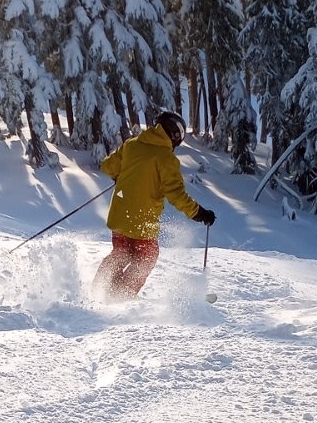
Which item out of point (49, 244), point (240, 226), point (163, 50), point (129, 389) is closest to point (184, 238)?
point (49, 244)

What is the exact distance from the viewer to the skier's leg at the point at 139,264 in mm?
5385

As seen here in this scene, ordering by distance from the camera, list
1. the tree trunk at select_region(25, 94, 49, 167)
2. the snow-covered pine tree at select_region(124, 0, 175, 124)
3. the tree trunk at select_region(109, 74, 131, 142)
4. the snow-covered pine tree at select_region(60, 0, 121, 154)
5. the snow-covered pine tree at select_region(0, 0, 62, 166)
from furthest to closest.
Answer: the tree trunk at select_region(109, 74, 131, 142) < the tree trunk at select_region(25, 94, 49, 167) < the snow-covered pine tree at select_region(124, 0, 175, 124) < the snow-covered pine tree at select_region(60, 0, 121, 154) < the snow-covered pine tree at select_region(0, 0, 62, 166)

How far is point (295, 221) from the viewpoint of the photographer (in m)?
18.1

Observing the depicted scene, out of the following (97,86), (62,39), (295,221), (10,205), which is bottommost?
(295,221)

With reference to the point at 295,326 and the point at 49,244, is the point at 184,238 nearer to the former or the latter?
the point at 49,244

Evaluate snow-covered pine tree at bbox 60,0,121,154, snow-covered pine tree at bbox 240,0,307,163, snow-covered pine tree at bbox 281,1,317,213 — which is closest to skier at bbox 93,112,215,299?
snow-covered pine tree at bbox 281,1,317,213

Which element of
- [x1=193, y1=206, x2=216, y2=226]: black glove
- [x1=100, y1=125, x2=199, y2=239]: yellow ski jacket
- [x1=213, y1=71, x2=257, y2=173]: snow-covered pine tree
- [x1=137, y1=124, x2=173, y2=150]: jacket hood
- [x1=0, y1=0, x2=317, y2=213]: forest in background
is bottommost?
[x1=213, y1=71, x2=257, y2=173]: snow-covered pine tree

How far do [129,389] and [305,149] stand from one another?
689 inches

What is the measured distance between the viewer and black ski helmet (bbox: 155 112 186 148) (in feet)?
17.6

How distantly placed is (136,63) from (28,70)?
4563mm

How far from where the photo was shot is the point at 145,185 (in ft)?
17.7

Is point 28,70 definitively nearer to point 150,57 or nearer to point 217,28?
point 150,57

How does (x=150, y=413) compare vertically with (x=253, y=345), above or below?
above

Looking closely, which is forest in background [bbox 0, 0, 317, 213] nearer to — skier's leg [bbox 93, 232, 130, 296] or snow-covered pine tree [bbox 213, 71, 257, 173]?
snow-covered pine tree [bbox 213, 71, 257, 173]
